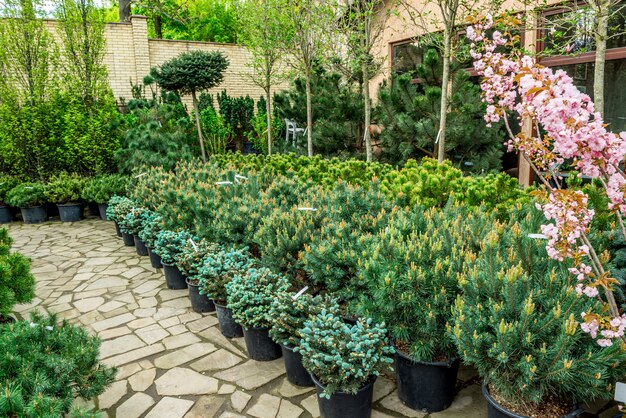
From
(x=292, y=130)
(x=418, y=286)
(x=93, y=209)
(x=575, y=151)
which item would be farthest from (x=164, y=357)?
(x=292, y=130)

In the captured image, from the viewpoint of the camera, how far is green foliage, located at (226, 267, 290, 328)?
3.35 metres

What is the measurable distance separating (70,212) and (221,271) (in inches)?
247

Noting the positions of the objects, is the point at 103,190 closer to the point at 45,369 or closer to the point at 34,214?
the point at 34,214

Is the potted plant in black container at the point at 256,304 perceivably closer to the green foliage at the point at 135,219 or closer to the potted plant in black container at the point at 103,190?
the green foliage at the point at 135,219

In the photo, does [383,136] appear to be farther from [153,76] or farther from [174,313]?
[153,76]

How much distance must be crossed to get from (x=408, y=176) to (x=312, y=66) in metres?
5.10

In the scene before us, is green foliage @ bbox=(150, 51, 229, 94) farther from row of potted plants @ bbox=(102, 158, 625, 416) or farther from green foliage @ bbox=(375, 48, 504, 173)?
row of potted plants @ bbox=(102, 158, 625, 416)

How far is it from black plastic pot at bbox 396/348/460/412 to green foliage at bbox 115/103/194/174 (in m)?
6.48

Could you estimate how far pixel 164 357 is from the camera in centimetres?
370

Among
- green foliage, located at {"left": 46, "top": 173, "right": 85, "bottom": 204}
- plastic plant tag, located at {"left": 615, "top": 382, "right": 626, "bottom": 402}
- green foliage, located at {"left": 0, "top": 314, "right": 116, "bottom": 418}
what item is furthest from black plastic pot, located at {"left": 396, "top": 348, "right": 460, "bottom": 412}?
green foliage, located at {"left": 46, "top": 173, "right": 85, "bottom": 204}

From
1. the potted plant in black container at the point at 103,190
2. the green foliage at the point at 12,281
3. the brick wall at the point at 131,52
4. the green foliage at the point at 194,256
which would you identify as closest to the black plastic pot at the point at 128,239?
the potted plant in black container at the point at 103,190

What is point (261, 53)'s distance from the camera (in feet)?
32.1

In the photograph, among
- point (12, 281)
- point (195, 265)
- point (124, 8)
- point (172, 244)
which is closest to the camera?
point (12, 281)

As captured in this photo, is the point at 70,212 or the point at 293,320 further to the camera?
the point at 70,212
